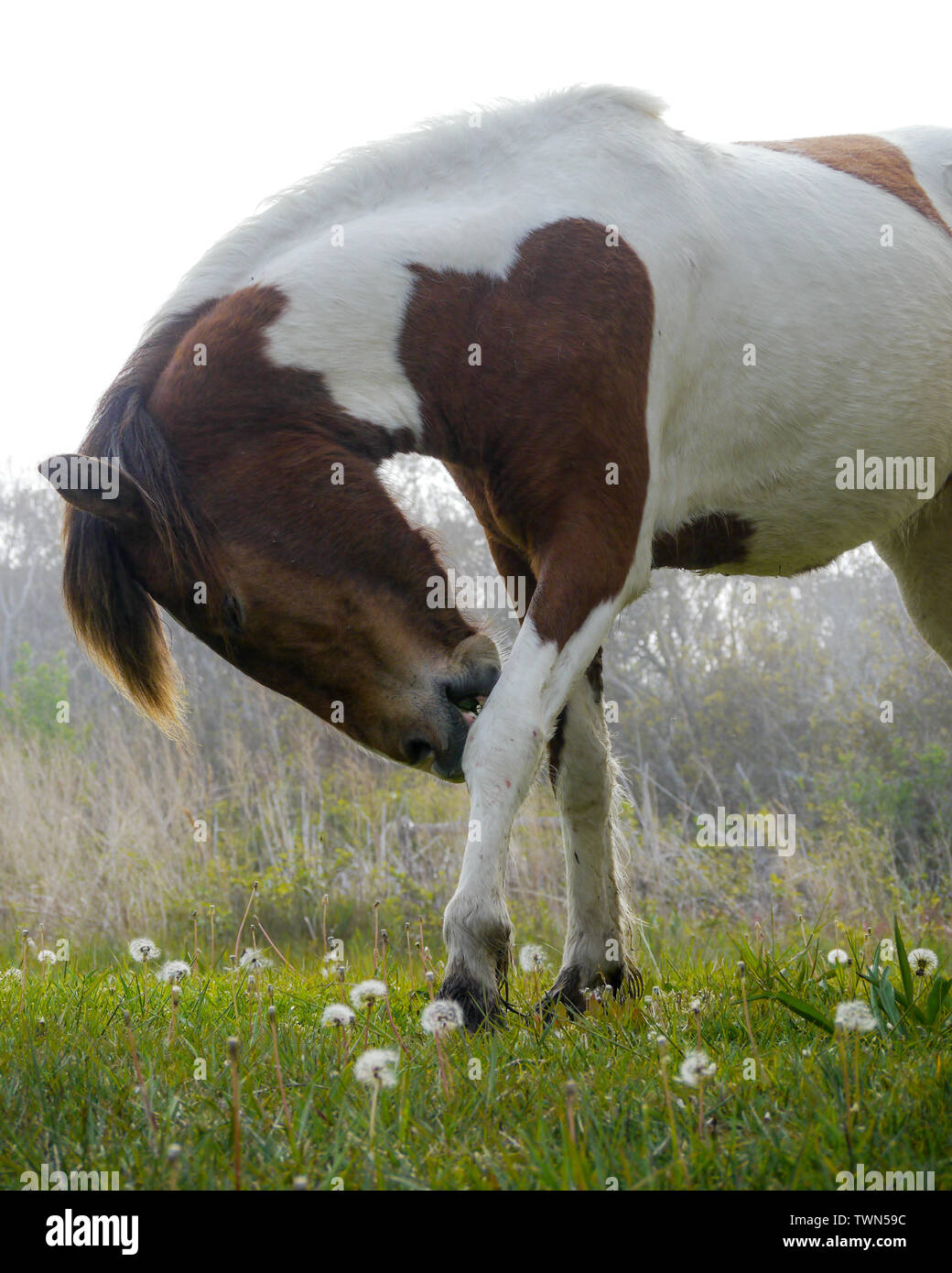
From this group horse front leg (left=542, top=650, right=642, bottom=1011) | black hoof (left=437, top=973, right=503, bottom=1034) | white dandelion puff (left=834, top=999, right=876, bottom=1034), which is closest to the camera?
white dandelion puff (left=834, top=999, right=876, bottom=1034)

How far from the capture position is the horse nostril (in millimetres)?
2986

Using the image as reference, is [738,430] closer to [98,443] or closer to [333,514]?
[333,514]

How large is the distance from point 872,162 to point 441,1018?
133 inches

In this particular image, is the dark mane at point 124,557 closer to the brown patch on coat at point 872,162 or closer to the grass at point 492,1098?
the grass at point 492,1098

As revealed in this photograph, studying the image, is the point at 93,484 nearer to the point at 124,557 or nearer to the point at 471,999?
the point at 124,557

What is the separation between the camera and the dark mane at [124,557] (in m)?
2.91

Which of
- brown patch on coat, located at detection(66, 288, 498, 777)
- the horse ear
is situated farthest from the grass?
the horse ear

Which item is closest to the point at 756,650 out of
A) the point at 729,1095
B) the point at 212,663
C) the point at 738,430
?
the point at 212,663

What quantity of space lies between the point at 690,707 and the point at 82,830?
5348 millimetres

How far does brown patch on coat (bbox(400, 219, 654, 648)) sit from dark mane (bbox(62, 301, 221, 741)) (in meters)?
0.71

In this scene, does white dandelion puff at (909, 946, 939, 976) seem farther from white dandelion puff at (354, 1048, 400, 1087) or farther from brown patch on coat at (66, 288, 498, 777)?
white dandelion puff at (354, 1048, 400, 1087)

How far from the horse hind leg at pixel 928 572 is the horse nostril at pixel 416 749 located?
8.09 feet

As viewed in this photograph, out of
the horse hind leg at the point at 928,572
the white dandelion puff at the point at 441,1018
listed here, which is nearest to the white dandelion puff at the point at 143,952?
the white dandelion puff at the point at 441,1018

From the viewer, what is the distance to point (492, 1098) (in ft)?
6.87
